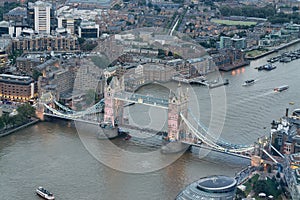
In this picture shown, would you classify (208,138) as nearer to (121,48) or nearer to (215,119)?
(215,119)

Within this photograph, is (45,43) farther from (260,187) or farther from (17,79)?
(260,187)

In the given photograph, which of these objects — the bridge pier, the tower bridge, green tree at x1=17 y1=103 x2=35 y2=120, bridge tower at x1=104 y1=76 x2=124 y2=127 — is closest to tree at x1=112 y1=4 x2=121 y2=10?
the tower bridge

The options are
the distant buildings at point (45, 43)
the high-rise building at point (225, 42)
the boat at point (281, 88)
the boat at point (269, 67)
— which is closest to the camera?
the boat at point (281, 88)

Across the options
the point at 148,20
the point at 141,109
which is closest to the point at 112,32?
the point at 148,20

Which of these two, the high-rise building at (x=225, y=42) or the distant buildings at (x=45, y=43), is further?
the high-rise building at (x=225, y=42)

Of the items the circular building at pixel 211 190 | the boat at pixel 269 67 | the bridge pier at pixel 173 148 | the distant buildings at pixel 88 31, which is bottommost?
the bridge pier at pixel 173 148

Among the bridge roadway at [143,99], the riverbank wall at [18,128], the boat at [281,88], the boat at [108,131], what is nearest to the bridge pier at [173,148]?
the bridge roadway at [143,99]

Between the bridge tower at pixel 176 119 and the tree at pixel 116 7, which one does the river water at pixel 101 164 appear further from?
the tree at pixel 116 7

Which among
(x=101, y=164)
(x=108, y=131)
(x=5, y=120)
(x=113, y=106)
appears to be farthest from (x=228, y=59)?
(x=101, y=164)
